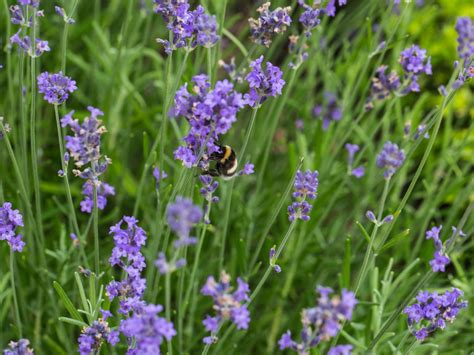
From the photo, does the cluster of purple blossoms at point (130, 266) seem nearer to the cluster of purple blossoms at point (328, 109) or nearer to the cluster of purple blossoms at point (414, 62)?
the cluster of purple blossoms at point (414, 62)

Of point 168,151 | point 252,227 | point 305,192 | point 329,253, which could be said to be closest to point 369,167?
point 329,253

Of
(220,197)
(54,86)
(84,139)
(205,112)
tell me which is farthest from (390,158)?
(220,197)

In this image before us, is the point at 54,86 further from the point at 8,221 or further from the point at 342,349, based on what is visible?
the point at 342,349

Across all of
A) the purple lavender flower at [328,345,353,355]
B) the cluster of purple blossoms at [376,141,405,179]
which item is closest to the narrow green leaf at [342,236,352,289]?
the cluster of purple blossoms at [376,141,405,179]

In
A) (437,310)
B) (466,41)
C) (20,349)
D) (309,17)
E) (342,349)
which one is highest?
(309,17)

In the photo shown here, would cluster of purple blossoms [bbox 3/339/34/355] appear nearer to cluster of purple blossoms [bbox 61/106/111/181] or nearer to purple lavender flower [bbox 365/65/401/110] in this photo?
cluster of purple blossoms [bbox 61/106/111/181]

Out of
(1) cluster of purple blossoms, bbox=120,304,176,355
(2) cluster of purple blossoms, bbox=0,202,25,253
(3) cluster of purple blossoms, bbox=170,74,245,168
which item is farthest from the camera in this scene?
(2) cluster of purple blossoms, bbox=0,202,25,253
